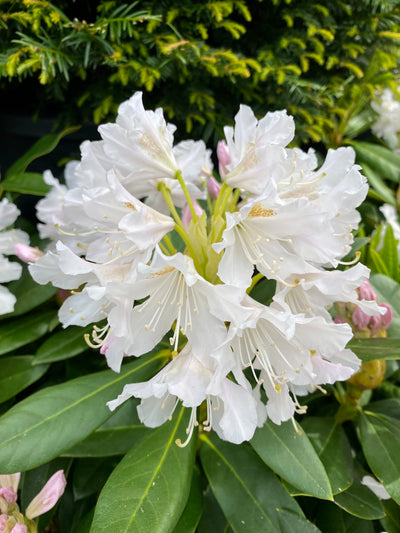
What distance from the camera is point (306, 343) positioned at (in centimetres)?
69

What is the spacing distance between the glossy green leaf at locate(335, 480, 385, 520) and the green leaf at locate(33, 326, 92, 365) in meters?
0.56

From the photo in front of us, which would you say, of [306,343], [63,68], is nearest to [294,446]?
[306,343]

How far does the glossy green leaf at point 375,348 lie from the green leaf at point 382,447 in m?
0.22

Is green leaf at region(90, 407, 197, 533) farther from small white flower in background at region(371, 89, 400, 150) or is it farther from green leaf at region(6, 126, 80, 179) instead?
small white flower in background at region(371, 89, 400, 150)

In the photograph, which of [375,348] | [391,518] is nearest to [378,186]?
[375,348]

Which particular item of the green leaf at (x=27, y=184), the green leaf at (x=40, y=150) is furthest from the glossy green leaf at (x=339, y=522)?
the green leaf at (x=40, y=150)

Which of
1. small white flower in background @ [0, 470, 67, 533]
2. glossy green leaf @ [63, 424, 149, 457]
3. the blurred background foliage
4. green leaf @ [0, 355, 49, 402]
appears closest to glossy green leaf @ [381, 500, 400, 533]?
glossy green leaf @ [63, 424, 149, 457]

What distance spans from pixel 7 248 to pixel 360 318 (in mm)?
765

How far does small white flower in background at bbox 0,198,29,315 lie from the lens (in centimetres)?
103

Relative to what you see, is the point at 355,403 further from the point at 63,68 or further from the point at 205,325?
the point at 63,68

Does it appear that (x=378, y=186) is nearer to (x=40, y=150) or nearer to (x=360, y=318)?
(x=360, y=318)

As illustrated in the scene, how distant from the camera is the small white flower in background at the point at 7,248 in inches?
40.4

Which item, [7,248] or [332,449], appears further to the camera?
[7,248]

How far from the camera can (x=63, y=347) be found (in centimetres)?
100
